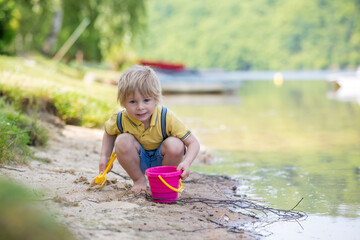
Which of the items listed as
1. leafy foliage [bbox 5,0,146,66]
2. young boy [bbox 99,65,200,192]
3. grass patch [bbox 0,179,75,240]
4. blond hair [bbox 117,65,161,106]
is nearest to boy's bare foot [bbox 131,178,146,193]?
young boy [bbox 99,65,200,192]

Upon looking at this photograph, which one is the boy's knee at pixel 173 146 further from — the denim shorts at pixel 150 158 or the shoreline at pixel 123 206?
the shoreline at pixel 123 206

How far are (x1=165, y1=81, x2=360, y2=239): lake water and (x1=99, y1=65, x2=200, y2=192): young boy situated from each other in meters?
0.74

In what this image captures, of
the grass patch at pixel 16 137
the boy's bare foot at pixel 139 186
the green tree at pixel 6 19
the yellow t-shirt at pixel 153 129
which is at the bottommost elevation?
the boy's bare foot at pixel 139 186

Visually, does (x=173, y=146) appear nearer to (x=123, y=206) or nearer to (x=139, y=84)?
(x=139, y=84)

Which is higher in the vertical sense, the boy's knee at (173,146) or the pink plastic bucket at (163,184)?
the boy's knee at (173,146)

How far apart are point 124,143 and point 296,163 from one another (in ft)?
7.60

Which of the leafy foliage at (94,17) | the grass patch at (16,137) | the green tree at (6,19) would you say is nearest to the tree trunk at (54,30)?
the leafy foliage at (94,17)

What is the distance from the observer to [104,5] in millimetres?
14742

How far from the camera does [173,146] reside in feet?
10.3

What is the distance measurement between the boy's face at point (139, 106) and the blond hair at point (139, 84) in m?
0.02

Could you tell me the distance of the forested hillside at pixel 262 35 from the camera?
5100 cm

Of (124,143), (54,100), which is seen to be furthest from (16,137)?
(54,100)

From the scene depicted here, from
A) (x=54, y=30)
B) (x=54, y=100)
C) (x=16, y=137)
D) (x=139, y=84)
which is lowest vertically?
(x=16, y=137)

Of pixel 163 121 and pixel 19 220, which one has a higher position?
pixel 163 121
